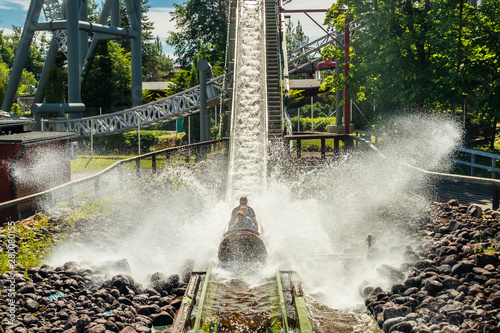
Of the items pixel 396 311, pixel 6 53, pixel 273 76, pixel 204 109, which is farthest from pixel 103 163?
pixel 6 53

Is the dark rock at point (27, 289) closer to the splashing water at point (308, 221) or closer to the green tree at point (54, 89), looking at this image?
the splashing water at point (308, 221)

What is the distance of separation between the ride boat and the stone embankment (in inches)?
89.4

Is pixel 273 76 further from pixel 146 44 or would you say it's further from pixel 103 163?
pixel 146 44

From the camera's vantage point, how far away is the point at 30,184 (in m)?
15.3

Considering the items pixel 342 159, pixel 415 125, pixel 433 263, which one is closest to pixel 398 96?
pixel 415 125

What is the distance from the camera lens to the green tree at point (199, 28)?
181ft

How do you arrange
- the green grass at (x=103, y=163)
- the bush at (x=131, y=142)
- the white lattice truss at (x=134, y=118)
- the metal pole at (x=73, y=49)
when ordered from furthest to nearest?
the bush at (x=131, y=142), the metal pole at (x=73, y=49), the white lattice truss at (x=134, y=118), the green grass at (x=103, y=163)

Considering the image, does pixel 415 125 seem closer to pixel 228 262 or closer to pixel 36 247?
pixel 228 262

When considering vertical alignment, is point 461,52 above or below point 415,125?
above

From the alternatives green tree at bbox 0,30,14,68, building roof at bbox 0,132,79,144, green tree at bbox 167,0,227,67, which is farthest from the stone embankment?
green tree at bbox 0,30,14,68

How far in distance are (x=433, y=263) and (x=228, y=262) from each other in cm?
401

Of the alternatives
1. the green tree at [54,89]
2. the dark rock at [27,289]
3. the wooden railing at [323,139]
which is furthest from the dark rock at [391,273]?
the green tree at [54,89]

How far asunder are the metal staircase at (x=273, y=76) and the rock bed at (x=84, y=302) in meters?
13.8

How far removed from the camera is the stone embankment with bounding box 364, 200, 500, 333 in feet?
27.2
